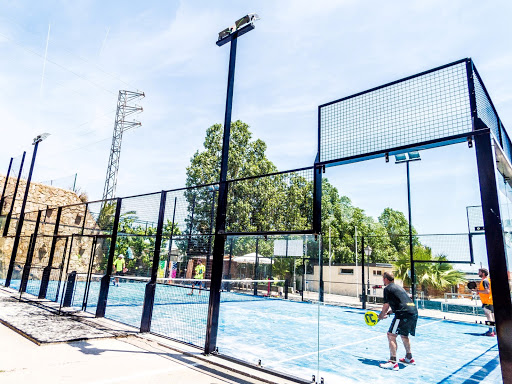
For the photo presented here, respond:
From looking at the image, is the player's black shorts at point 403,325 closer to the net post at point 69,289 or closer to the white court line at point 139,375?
the white court line at point 139,375

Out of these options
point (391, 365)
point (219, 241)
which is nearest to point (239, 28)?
point (219, 241)

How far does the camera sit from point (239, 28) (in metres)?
6.20

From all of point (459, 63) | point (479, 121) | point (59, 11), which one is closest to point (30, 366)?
point (479, 121)

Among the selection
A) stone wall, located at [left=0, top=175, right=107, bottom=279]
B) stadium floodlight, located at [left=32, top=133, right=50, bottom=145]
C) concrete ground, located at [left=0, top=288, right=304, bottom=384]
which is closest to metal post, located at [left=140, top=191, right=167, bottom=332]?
concrete ground, located at [left=0, top=288, right=304, bottom=384]

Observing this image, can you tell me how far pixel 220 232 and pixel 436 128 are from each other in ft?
13.1

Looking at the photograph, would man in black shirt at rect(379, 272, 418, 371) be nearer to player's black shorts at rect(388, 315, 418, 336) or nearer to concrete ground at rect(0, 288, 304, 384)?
player's black shorts at rect(388, 315, 418, 336)

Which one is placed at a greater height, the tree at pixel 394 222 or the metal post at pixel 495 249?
the tree at pixel 394 222

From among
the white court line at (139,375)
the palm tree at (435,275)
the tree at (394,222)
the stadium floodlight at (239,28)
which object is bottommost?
the white court line at (139,375)

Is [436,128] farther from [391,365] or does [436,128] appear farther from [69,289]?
[69,289]

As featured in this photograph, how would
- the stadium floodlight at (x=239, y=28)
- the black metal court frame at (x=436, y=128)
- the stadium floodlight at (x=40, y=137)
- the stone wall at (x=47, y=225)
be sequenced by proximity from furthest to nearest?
the stone wall at (x=47, y=225), the stadium floodlight at (x=40, y=137), the stadium floodlight at (x=239, y=28), the black metal court frame at (x=436, y=128)

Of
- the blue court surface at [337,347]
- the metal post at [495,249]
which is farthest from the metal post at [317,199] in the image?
the metal post at [495,249]

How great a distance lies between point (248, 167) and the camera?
96.3 ft

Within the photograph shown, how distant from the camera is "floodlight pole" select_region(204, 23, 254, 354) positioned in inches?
218

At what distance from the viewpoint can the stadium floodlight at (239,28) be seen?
598 cm
